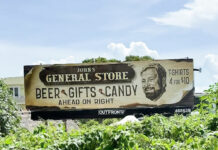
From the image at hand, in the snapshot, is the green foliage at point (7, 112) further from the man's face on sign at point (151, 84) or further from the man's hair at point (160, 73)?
the man's hair at point (160, 73)

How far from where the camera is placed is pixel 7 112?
15.2 metres

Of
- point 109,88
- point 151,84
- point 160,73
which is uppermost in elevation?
point 160,73

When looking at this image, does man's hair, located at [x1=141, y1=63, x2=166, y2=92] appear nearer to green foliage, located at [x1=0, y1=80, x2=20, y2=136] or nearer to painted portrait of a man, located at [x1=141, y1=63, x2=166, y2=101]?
painted portrait of a man, located at [x1=141, y1=63, x2=166, y2=101]

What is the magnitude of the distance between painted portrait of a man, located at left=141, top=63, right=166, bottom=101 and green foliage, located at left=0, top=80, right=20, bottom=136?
12624 millimetres

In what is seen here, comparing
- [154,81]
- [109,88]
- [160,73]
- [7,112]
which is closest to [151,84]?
[154,81]

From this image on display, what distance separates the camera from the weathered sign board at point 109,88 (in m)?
27.5

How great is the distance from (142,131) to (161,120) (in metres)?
0.46

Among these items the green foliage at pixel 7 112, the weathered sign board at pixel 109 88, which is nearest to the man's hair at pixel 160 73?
the weathered sign board at pixel 109 88

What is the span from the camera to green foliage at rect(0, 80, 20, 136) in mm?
14750

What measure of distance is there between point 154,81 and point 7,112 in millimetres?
13788

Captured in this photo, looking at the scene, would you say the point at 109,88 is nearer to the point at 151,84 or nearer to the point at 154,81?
the point at 151,84

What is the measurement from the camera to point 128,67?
27359 mm

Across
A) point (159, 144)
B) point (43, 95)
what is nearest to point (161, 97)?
point (43, 95)

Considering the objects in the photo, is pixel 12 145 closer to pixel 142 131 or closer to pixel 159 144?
pixel 159 144
